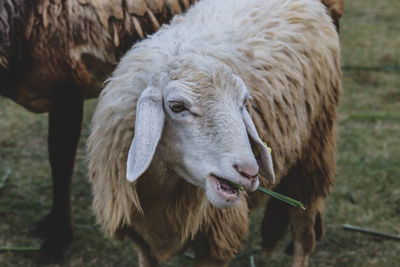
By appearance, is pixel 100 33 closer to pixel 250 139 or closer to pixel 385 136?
pixel 250 139

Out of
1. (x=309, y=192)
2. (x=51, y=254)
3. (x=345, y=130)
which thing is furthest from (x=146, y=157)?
(x=345, y=130)

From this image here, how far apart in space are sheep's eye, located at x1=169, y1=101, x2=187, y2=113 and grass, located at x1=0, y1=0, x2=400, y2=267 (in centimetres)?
175

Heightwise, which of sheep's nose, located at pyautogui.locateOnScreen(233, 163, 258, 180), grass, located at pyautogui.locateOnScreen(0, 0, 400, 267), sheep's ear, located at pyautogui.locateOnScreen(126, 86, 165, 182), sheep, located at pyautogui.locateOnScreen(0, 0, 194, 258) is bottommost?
grass, located at pyautogui.locateOnScreen(0, 0, 400, 267)

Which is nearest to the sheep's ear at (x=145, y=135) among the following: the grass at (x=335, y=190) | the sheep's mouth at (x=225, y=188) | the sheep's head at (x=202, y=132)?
the sheep's head at (x=202, y=132)

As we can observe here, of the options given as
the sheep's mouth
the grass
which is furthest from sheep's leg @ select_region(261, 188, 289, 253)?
the sheep's mouth

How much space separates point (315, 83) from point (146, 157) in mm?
1295

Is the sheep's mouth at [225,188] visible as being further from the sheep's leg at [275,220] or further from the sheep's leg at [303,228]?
the sheep's leg at [275,220]

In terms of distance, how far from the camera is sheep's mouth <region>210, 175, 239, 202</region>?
6.72 ft

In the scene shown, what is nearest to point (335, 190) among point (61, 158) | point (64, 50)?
point (61, 158)

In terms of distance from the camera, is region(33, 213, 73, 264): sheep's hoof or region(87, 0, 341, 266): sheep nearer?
region(87, 0, 341, 266): sheep

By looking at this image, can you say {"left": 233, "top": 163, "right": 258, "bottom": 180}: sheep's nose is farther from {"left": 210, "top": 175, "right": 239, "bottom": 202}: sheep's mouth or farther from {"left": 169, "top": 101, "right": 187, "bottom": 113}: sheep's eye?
{"left": 169, "top": 101, "right": 187, "bottom": 113}: sheep's eye

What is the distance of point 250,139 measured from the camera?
7.30ft

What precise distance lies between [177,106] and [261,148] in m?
0.37

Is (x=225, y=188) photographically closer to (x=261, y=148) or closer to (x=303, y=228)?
(x=261, y=148)
